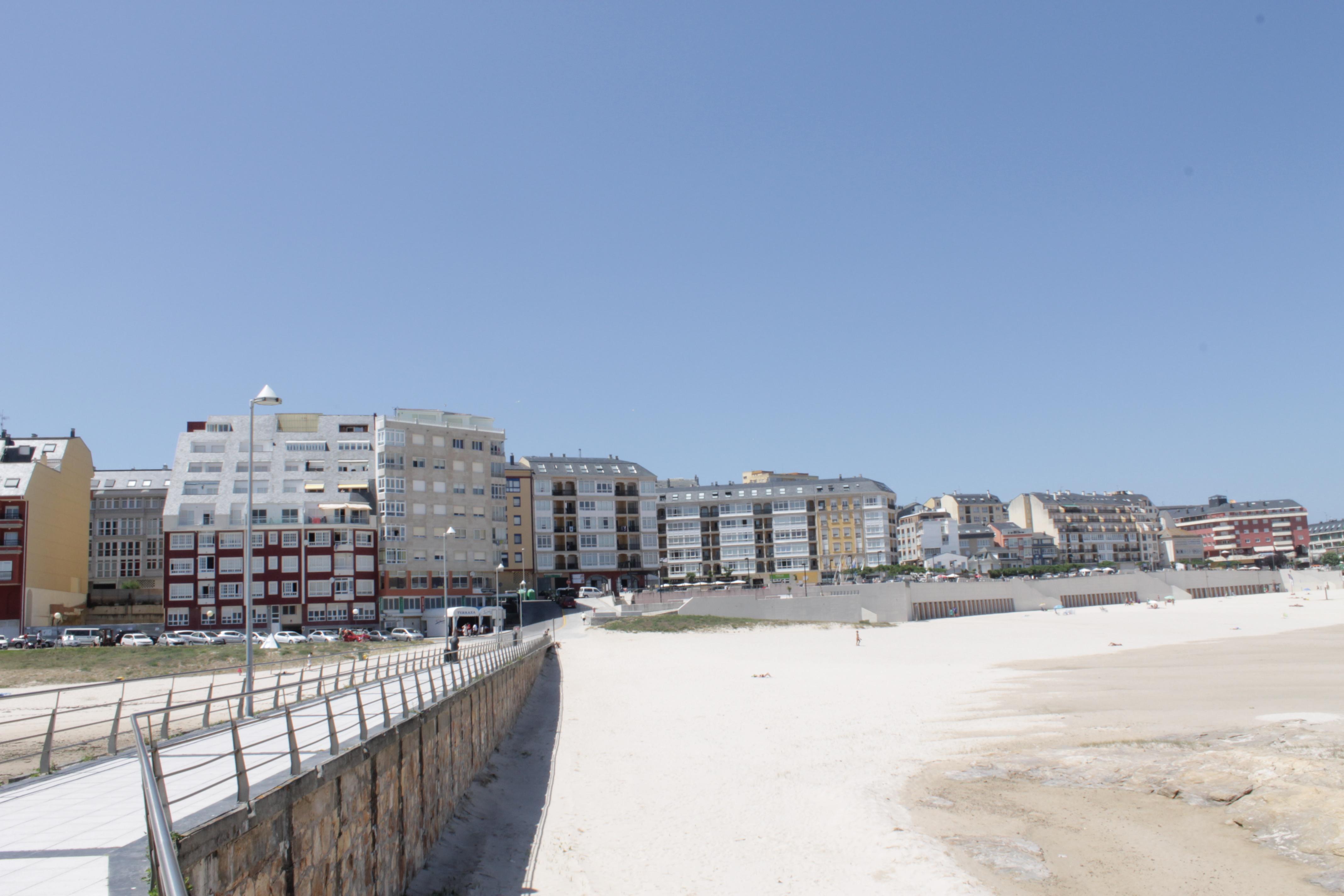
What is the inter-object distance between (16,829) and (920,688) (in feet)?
107

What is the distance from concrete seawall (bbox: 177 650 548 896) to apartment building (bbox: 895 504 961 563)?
456ft

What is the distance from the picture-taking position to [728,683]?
133 feet

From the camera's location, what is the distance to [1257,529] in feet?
573

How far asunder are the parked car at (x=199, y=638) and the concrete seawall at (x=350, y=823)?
50.5 m

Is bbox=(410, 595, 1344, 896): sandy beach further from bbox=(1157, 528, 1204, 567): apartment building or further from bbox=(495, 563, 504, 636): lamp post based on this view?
bbox=(1157, 528, 1204, 567): apartment building

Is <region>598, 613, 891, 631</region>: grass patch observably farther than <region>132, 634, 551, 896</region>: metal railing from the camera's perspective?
Yes

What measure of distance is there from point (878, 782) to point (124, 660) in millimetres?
40011

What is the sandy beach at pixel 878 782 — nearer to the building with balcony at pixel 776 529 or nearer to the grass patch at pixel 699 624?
the grass patch at pixel 699 624

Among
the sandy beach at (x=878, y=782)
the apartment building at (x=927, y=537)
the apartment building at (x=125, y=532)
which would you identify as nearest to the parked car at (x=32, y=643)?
the sandy beach at (x=878, y=782)

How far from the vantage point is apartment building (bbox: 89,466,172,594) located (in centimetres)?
9788

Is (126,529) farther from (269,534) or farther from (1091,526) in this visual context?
(1091,526)

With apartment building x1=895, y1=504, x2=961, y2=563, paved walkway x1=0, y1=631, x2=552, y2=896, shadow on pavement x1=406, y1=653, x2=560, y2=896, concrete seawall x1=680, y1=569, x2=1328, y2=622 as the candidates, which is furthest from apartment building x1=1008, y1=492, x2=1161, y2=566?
paved walkway x1=0, y1=631, x2=552, y2=896

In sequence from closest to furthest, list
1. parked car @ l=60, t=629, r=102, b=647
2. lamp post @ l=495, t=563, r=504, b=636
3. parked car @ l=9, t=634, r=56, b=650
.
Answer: parked car @ l=9, t=634, r=56, b=650
parked car @ l=60, t=629, r=102, b=647
lamp post @ l=495, t=563, r=504, b=636

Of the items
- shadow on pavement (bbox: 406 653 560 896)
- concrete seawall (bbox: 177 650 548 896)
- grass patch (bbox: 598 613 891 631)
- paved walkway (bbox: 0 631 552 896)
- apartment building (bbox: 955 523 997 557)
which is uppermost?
apartment building (bbox: 955 523 997 557)
